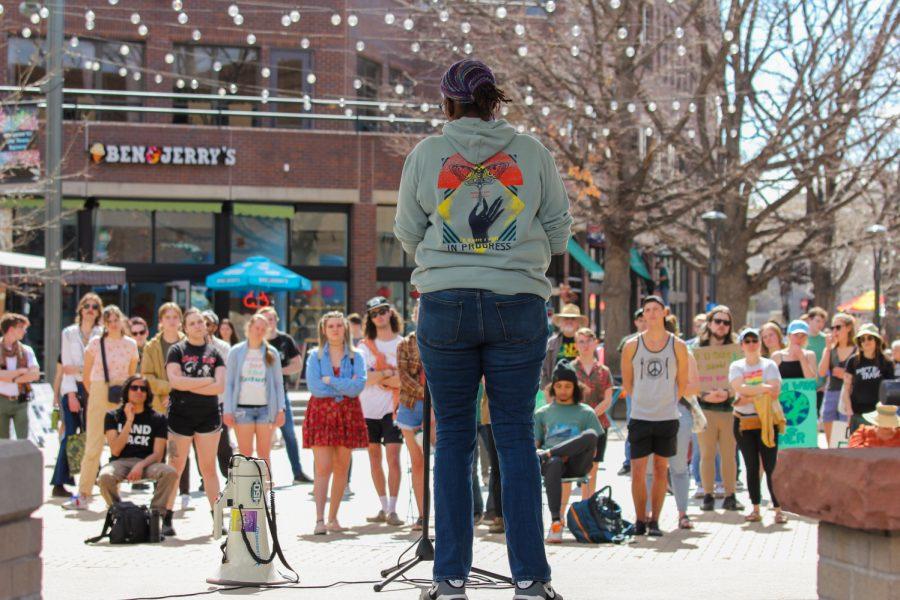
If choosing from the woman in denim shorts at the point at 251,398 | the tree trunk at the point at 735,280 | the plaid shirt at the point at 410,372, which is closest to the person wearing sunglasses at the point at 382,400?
the plaid shirt at the point at 410,372

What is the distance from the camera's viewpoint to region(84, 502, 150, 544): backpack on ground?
10047mm

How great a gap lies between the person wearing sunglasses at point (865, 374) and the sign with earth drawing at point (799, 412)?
1.59 feet

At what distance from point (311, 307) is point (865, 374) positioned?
21789 mm

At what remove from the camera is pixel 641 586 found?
24.6 feet

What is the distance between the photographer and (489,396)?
201 inches

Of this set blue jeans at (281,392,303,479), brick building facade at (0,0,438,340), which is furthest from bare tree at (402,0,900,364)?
blue jeans at (281,392,303,479)

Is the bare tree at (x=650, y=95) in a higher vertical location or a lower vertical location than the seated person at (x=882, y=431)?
higher

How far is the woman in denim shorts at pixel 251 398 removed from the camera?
38.4ft

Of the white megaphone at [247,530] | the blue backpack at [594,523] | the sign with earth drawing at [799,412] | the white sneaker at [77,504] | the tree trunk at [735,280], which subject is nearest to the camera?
the white megaphone at [247,530]

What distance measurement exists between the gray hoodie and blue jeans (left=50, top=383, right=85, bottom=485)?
9.23 metres

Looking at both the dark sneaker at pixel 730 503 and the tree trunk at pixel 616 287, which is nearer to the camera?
the dark sneaker at pixel 730 503

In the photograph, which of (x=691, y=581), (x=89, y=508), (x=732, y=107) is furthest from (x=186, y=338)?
(x=732, y=107)

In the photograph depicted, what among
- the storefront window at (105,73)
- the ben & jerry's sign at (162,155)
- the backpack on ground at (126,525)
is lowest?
the backpack on ground at (126,525)

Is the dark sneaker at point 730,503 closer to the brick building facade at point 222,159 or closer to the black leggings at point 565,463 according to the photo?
the black leggings at point 565,463
